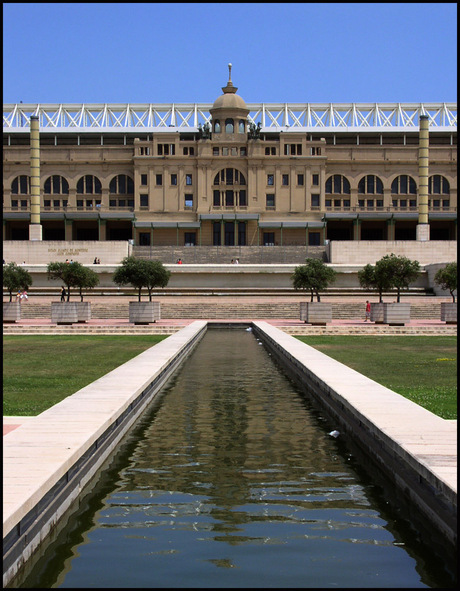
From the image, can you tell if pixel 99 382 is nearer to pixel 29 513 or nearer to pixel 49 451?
pixel 49 451

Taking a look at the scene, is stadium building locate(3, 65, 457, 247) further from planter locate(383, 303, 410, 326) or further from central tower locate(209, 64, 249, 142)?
planter locate(383, 303, 410, 326)

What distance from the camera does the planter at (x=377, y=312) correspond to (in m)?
32.4

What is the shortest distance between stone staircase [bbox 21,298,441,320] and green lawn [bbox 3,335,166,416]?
11.9 metres

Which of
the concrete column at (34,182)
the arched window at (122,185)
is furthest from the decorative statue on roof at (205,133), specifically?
the concrete column at (34,182)

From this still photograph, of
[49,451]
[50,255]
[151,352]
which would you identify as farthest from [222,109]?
[49,451]

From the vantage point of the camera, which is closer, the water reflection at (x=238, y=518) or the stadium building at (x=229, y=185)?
the water reflection at (x=238, y=518)

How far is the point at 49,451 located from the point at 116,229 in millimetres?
70399

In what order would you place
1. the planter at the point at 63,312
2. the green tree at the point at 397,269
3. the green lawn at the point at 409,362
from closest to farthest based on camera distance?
the green lawn at the point at 409,362, the planter at the point at 63,312, the green tree at the point at 397,269

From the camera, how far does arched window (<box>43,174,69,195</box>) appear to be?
247ft

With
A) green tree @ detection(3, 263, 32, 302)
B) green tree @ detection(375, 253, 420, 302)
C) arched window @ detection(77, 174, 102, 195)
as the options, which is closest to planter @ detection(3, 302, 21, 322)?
green tree @ detection(3, 263, 32, 302)

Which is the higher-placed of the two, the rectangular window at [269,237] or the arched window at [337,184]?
the arched window at [337,184]

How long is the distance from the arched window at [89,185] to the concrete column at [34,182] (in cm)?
1069

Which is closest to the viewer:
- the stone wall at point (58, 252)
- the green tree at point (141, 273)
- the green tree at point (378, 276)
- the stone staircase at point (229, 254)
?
the green tree at point (378, 276)

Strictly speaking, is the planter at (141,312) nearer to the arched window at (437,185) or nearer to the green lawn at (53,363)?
the green lawn at (53,363)
